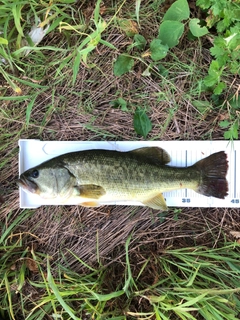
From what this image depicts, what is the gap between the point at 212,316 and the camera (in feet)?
8.71

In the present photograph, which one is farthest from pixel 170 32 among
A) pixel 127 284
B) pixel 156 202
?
pixel 127 284

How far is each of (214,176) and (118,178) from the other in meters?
0.83

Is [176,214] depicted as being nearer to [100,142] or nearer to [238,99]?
[100,142]

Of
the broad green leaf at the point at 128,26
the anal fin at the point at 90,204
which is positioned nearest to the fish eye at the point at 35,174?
the anal fin at the point at 90,204

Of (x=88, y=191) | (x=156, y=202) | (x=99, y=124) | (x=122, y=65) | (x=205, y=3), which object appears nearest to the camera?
(x=205, y=3)

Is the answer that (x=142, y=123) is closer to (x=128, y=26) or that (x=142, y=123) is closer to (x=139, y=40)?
(x=139, y=40)

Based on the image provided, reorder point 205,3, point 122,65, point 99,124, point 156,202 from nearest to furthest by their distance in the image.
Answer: point 205,3
point 156,202
point 122,65
point 99,124

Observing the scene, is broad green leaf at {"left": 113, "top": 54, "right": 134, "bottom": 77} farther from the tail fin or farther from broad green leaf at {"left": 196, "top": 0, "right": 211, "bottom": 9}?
the tail fin

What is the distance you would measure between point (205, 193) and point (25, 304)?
197 centimetres

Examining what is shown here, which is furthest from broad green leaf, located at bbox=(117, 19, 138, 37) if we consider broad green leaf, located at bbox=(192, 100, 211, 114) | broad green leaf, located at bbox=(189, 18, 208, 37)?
broad green leaf, located at bbox=(192, 100, 211, 114)

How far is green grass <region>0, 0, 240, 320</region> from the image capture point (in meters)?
2.99

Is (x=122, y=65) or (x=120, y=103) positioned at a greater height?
(x=122, y=65)

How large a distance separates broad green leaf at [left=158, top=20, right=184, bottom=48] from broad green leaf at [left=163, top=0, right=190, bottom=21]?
65 millimetres

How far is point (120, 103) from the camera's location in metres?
3.12
